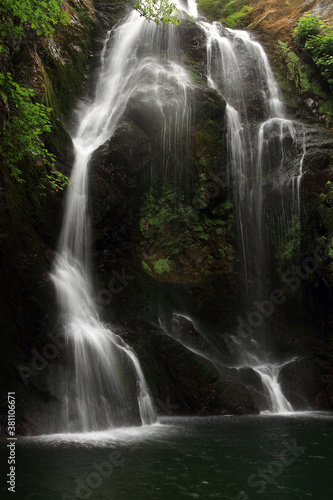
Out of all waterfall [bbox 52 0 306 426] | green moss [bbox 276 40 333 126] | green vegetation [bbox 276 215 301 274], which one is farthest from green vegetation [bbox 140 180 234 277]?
green moss [bbox 276 40 333 126]

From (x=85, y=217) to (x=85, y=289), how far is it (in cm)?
236

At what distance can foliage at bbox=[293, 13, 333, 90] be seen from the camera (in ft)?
53.6

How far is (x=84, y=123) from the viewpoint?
13.9 m

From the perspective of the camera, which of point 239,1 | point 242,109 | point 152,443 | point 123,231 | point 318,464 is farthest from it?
point 239,1

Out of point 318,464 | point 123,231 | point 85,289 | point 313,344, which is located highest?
point 123,231

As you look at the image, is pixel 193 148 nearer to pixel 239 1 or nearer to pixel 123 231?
pixel 123 231

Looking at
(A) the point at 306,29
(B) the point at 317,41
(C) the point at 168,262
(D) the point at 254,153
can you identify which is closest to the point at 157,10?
(D) the point at 254,153

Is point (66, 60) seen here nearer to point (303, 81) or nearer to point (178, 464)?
point (303, 81)

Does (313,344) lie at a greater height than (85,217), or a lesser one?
lesser

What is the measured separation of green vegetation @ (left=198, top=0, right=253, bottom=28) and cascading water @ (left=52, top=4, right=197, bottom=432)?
6.21 metres

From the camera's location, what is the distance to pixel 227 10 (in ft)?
75.8

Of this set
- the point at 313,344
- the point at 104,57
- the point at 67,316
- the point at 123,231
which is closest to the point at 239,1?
the point at 104,57

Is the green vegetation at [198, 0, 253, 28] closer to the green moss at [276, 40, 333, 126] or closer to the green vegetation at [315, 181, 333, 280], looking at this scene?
the green moss at [276, 40, 333, 126]

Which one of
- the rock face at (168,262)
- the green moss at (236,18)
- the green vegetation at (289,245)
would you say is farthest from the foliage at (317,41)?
the green vegetation at (289,245)
